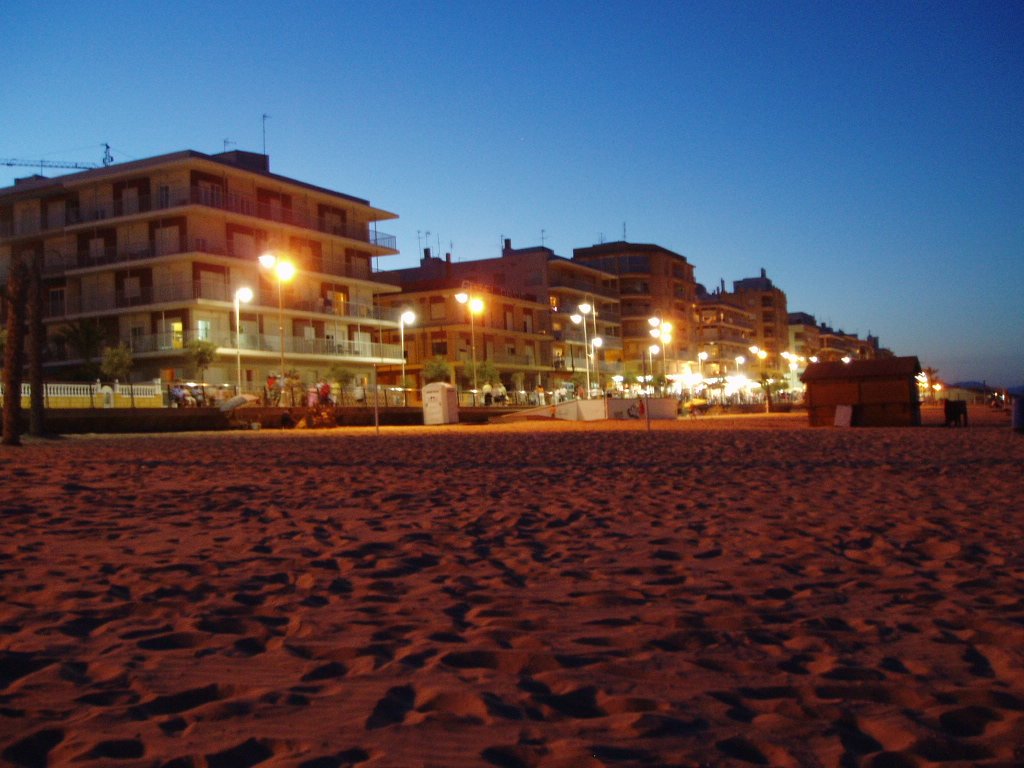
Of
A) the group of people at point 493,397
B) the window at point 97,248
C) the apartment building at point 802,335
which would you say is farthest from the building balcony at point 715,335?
the window at point 97,248

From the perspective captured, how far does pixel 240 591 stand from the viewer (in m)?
4.68

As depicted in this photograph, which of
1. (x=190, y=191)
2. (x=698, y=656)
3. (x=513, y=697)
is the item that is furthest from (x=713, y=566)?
(x=190, y=191)

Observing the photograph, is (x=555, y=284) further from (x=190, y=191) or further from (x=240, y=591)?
(x=240, y=591)

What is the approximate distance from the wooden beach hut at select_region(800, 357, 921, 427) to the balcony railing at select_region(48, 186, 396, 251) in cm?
3029

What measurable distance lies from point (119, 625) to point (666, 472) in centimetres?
805

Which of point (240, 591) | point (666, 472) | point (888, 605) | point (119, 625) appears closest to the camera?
point (119, 625)

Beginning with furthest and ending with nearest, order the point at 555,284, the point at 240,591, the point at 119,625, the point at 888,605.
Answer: the point at 555,284 → the point at 240,591 → the point at 888,605 → the point at 119,625

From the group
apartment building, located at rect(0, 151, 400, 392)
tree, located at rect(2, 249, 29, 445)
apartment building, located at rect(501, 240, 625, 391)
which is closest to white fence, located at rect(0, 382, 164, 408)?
apartment building, located at rect(0, 151, 400, 392)

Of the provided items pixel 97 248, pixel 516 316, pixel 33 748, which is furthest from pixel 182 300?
pixel 33 748

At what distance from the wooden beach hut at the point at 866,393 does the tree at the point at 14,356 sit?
66.8 ft

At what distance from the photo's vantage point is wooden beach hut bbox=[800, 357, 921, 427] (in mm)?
24641

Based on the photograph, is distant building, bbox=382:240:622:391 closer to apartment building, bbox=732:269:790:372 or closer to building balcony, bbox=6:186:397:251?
building balcony, bbox=6:186:397:251

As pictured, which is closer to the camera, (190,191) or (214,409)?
(214,409)

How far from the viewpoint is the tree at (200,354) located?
39.6 m
